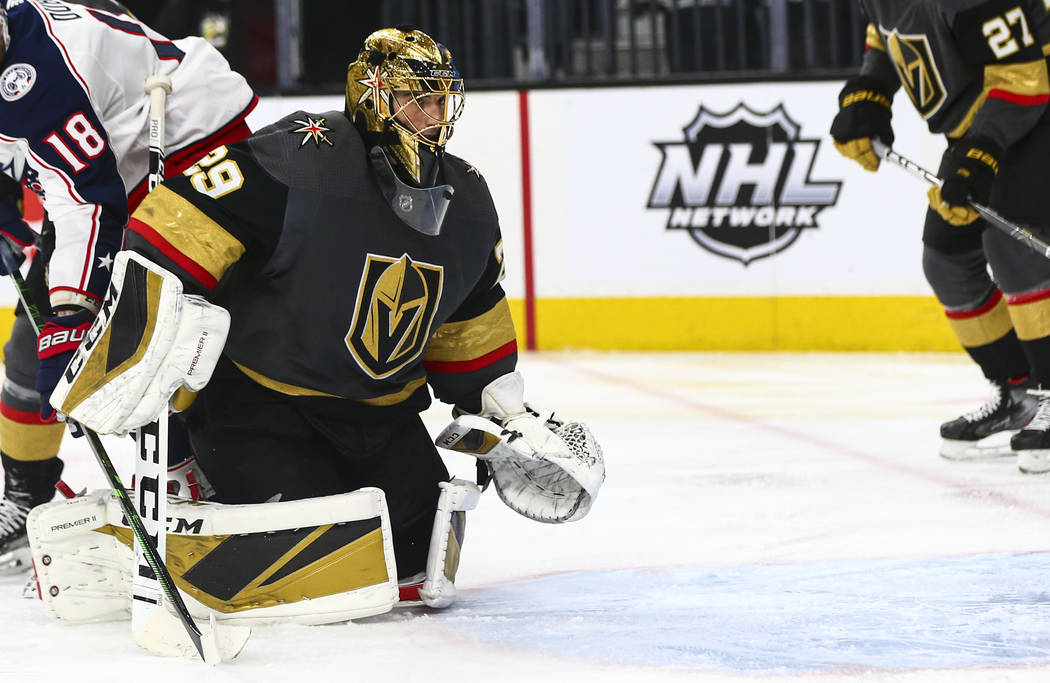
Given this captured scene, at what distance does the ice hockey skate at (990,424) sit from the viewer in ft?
9.96

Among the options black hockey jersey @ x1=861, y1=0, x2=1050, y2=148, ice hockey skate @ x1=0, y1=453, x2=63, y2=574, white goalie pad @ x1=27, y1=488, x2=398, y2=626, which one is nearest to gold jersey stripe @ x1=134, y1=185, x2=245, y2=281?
white goalie pad @ x1=27, y1=488, x2=398, y2=626

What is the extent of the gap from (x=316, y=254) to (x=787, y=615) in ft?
2.57

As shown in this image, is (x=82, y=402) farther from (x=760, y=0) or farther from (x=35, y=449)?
(x=760, y=0)

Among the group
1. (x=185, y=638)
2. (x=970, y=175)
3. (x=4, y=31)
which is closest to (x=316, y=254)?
(x=185, y=638)

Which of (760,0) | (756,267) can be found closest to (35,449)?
(756,267)

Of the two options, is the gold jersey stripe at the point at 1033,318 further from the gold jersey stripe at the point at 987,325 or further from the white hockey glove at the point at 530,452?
the white hockey glove at the point at 530,452

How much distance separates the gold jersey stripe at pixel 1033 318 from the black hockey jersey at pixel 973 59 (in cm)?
35

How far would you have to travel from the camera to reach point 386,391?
1.93m

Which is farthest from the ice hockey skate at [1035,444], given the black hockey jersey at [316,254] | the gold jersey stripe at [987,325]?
the black hockey jersey at [316,254]

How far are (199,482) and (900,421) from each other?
6.79 ft

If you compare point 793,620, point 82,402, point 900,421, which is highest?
point 82,402

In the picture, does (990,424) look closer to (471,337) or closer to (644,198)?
(471,337)

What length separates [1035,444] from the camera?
2834 mm

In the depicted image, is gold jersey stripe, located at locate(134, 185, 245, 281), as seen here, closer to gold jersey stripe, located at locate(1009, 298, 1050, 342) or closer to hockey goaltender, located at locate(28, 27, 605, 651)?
hockey goaltender, located at locate(28, 27, 605, 651)
